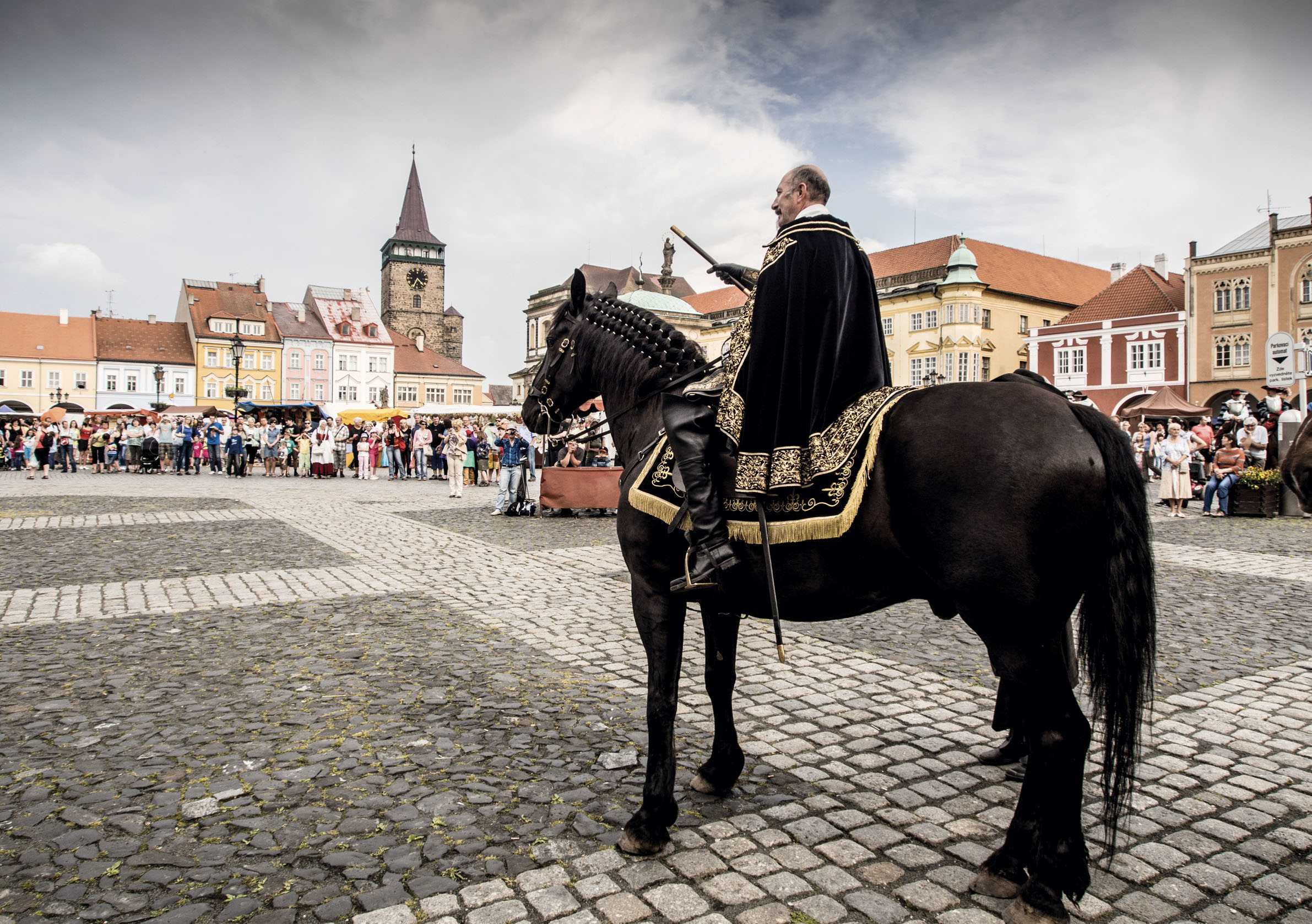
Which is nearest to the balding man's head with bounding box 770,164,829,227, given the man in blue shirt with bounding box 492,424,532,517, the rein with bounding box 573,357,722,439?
the rein with bounding box 573,357,722,439

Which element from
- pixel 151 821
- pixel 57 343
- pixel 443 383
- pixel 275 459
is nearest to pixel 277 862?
pixel 151 821

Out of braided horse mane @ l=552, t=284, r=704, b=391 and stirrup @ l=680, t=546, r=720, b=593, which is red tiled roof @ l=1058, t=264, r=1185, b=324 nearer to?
braided horse mane @ l=552, t=284, r=704, b=391

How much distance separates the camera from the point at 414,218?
122m

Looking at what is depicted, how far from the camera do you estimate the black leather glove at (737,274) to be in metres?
4.24

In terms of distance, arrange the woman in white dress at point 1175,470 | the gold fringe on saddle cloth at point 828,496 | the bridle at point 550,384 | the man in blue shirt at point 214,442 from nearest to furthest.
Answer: the gold fringe on saddle cloth at point 828,496, the bridle at point 550,384, the woman in white dress at point 1175,470, the man in blue shirt at point 214,442

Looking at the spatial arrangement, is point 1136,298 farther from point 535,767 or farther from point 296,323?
point 296,323

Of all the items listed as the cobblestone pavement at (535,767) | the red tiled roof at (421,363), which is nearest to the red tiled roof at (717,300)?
the red tiled roof at (421,363)

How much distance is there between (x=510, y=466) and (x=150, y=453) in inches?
874

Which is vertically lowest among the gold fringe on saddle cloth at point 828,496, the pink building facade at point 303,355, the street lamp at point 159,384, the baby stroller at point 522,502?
the baby stroller at point 522,502

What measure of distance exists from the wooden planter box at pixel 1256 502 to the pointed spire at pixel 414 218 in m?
116

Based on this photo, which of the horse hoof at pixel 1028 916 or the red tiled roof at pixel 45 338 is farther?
the red tiled roof at pixel 45 338

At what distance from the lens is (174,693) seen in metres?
5.57

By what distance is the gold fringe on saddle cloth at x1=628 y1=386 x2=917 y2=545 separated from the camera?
3416 mm

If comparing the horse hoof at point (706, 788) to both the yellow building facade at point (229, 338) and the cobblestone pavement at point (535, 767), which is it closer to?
the cobblestone pavement at point (535, 767)
